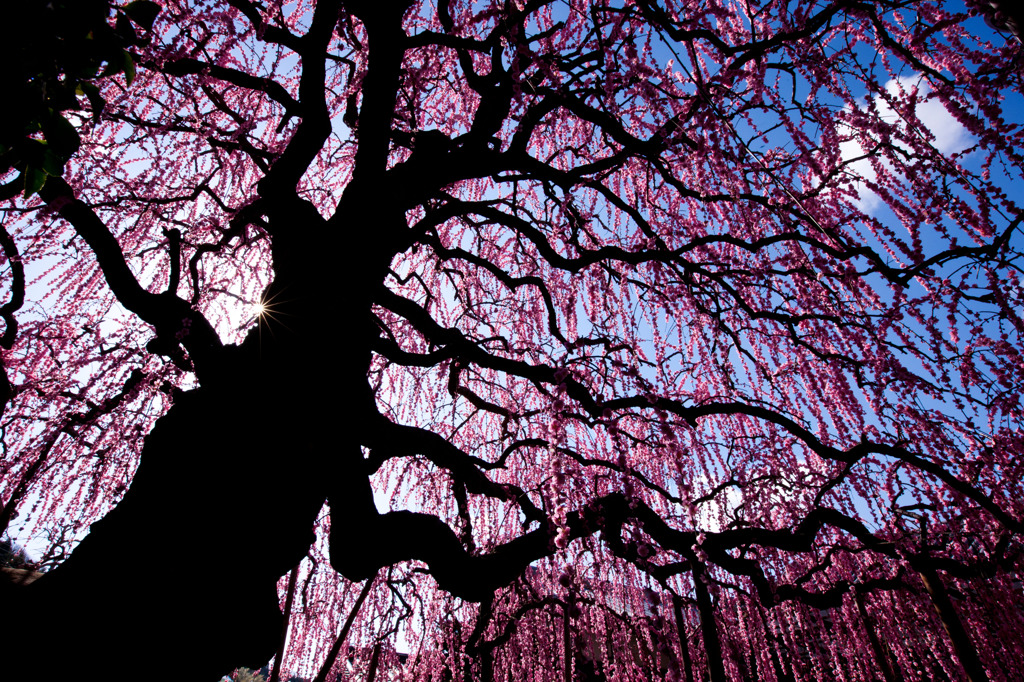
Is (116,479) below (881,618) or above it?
above

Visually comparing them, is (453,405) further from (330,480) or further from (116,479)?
(116,479)

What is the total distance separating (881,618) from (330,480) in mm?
10497

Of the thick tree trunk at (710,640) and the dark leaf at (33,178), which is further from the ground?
the dark leaf at (33,178)

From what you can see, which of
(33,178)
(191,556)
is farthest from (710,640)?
(33,178)

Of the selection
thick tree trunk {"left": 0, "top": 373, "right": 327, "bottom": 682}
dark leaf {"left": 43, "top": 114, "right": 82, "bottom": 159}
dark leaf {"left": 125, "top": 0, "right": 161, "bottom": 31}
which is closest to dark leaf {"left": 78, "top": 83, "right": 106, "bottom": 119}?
dark leaf {"left": 43, "top": 114, "right": 82, "bottom": 159}

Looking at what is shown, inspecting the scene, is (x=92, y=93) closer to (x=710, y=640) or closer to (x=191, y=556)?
(x=191, y=556)

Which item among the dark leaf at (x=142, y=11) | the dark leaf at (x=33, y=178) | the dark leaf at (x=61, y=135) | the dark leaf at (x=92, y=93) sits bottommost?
the dark leaf at (x=33, y=178)

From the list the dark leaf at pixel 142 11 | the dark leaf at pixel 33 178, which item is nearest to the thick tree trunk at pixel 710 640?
the dark leaf at pixel 33 178

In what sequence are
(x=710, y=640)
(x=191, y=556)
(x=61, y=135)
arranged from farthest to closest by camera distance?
(x=710, y=640) < (x=191, y=556) < (x=61, y=135)

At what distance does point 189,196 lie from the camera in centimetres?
447

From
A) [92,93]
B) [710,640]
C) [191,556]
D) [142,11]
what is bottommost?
[191,556]

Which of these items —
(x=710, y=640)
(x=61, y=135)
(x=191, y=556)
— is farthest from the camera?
(x=710, y=640)

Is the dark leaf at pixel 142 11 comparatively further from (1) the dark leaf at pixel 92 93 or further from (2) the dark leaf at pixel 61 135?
(2) the dark leaf at pixel 61 135

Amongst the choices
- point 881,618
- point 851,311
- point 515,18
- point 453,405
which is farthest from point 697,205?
point 881,618
